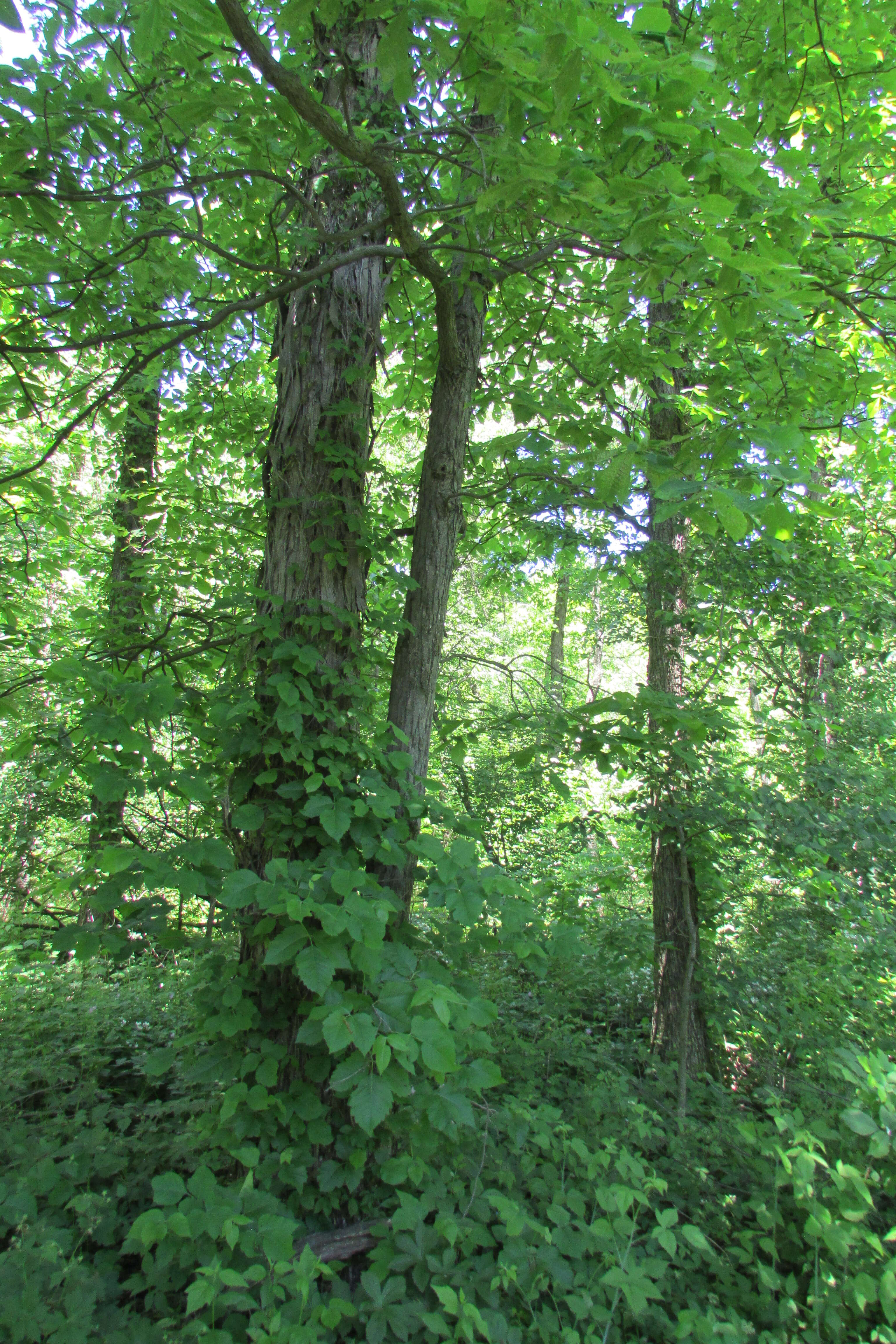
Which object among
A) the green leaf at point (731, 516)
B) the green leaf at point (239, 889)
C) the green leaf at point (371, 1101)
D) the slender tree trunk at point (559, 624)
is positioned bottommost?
the green leaf at point (371, 1101)

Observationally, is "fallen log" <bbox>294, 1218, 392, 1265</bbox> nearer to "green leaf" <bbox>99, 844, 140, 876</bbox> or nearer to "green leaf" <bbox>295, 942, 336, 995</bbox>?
"green leaf" <bbox>295, 942, 336, 995</bbox>

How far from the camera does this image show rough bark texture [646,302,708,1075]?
4.28m

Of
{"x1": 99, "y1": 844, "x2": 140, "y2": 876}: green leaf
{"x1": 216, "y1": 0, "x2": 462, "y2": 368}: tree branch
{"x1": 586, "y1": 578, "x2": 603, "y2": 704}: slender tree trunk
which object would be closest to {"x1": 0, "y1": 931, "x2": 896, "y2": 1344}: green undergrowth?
{"x1": 99, "y1": 844, "x2": 140, "y2": 876}: green leaf

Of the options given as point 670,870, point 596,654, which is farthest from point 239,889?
point 596,654

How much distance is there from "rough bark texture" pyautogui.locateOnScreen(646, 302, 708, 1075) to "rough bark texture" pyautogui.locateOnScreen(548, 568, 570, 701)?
224cm

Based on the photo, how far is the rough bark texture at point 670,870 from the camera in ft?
14.0

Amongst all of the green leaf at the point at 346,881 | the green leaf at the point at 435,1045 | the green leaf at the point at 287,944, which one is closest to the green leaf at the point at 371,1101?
the green leaf at the point at 435,1045

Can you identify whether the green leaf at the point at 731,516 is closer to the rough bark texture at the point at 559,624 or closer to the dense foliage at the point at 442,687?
the dense foliage at the point at 442,687

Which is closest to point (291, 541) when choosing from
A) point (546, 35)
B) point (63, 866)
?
point (546, 35)

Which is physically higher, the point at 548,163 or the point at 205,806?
the point at 548,163

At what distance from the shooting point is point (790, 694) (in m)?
5.21

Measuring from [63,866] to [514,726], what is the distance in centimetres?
362

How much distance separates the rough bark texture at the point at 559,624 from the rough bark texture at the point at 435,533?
395 centimetres

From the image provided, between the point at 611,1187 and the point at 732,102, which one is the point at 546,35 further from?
the point at 611,1187
